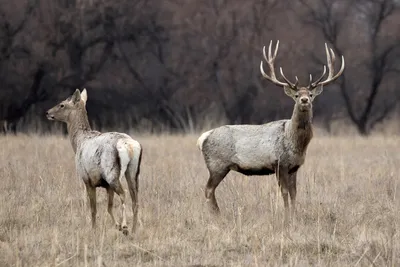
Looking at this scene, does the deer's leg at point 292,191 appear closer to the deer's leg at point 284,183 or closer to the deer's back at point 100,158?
the deer's leg at point 284,183

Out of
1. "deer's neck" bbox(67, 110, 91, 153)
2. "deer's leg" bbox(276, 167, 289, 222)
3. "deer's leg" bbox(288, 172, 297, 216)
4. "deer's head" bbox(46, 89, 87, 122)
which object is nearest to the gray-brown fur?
"deer's neck" bbox(67, 110, 91, 153)

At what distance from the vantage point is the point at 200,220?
845cm

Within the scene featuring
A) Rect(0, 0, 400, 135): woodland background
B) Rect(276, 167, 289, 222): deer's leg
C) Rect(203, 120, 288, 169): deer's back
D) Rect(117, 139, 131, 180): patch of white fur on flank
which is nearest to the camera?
Rect(117, 139, 131, 180): patch of white fur on flank

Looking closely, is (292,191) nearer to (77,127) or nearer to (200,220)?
(200,220)

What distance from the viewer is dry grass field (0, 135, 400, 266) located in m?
6.81

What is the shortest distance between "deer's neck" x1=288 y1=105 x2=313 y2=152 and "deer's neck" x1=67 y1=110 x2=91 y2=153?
2145 mm

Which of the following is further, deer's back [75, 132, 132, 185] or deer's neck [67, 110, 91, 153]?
deer's neck [67, 110, 91, 153]

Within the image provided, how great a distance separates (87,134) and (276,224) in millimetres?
2097

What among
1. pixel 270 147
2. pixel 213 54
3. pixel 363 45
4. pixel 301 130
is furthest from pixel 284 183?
pixel 363 45

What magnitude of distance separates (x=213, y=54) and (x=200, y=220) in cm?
2054

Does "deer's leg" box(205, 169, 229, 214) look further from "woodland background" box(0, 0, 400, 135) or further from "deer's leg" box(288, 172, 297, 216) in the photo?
"woodland background" box(0, 0, 400, 135)

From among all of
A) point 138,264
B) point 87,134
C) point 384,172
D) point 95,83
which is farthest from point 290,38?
point 138,264

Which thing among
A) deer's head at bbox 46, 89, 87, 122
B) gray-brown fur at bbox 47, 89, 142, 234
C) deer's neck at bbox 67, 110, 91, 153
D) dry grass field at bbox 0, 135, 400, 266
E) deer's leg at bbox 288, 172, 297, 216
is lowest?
dry grass field at bbox 0, 135, 400, 266

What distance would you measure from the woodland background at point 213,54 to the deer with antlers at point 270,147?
17192 millimetres
